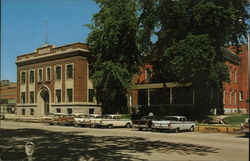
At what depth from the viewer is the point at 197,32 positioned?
1538 inches

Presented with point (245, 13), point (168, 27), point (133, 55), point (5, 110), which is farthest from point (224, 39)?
point (5, 110)

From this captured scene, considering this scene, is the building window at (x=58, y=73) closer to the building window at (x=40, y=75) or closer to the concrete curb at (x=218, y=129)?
the building window at (x=40, y=75)

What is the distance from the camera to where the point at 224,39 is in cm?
3925

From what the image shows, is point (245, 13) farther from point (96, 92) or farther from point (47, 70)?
point (47, 70)

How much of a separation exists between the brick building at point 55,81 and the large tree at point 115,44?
4.45 m

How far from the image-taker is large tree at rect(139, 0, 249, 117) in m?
36.2

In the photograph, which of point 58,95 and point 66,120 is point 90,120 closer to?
point 66,120

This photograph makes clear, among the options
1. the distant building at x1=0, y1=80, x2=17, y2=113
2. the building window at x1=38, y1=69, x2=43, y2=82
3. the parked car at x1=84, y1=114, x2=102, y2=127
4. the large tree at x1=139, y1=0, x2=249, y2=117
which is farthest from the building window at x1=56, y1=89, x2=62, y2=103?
the distant building at x1=0, y1=80, x2=17, y2=113

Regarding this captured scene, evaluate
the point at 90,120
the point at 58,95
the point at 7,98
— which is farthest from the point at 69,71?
the point at 7,98

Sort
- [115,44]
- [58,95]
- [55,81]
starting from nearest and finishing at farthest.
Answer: [115,44]
[58,95]
[55,81]

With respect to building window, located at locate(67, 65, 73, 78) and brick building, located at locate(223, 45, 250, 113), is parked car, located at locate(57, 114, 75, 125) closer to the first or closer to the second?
building window, located at locate(67, 65, 73, 78)

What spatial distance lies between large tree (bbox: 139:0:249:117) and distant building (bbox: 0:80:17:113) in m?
58.9

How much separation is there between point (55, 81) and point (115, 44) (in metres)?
15.6

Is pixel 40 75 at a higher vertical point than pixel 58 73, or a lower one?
lower
